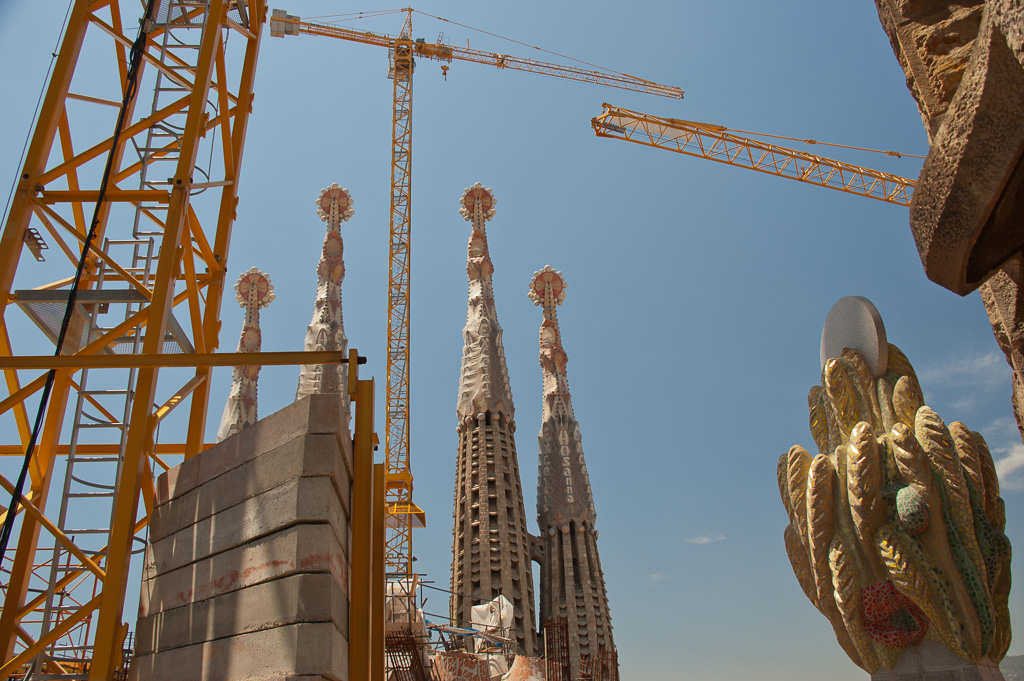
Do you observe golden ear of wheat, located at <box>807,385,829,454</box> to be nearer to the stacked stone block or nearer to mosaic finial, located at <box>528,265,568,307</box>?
the stacked stone block

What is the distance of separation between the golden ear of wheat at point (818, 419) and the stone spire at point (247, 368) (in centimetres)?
2386

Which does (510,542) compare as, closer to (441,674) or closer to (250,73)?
(441,674)

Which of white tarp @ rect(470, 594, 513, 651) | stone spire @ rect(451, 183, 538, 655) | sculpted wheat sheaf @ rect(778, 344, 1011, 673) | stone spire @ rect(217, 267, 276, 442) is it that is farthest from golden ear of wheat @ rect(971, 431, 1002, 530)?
stone spire @ rect(217, 267, 276, 442)

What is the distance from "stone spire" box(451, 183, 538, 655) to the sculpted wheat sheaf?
14312 mm

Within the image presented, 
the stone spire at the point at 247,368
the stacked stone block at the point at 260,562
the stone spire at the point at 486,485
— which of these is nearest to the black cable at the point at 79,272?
the stacked stone block at the point at 260,562

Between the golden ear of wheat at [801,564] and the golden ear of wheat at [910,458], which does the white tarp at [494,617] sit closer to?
the golden ear of wheat at [801,564]

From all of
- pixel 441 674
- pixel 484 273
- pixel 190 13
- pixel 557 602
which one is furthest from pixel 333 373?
pixel 190 13

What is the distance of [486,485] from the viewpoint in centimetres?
2808

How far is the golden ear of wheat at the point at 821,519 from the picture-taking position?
12.8 metres

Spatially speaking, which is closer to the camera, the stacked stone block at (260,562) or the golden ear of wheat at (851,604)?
the stacked stone block at (260,562)

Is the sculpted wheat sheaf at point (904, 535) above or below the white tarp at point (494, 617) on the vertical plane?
below

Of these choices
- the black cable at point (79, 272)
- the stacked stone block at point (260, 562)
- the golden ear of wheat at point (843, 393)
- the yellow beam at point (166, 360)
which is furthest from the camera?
the golden ear of wheat at point (843, 393)

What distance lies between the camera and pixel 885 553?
39.4 ft

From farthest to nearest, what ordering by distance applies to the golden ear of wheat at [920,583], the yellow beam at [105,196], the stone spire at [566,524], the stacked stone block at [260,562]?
the stone spire at [566,524] < the golden ear of wheat at [920,583] < the yellow beam at [105,196] < the stacked stone block at [260,562]
